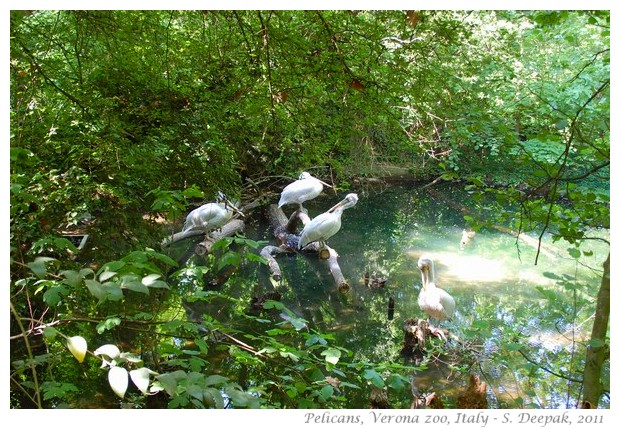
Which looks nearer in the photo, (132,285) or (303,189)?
(132,285)

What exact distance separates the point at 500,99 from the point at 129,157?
1.31 metres

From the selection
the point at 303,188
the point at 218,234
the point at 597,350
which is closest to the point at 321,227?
the point at 303,188

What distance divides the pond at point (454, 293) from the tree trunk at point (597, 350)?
0.22 feet

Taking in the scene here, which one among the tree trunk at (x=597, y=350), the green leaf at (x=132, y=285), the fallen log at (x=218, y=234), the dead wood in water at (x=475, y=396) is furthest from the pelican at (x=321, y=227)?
the green leaf at (x=132, y=285)

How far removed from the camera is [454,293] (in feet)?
12.1

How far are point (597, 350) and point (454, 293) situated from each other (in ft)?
8.28

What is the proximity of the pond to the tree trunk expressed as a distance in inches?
2.6

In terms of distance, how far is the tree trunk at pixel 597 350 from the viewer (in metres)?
1.17

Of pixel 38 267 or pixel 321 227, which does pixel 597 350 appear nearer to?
pixel 38 267

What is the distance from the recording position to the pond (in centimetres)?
242

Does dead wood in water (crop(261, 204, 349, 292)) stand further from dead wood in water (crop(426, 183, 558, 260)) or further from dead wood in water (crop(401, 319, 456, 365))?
dead wood in water (crop(426, 183, 558, 260))
